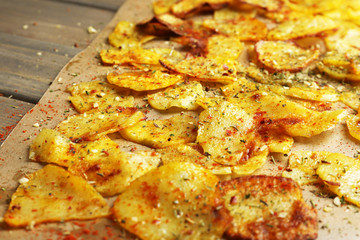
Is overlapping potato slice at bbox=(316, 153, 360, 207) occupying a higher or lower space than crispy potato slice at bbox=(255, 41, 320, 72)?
lower

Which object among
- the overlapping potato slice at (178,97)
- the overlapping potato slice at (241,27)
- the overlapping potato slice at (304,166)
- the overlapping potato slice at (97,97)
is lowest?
the overlapping potato slice at (304,166)

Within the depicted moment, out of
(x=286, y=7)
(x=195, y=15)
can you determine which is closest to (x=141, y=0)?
(x=195, y=15)

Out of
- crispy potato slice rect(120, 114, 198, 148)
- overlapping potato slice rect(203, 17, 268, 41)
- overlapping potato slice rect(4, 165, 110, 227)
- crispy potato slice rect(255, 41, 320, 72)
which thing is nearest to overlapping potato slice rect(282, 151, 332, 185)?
crispy potato slice rect(120, 114, 198, 148)

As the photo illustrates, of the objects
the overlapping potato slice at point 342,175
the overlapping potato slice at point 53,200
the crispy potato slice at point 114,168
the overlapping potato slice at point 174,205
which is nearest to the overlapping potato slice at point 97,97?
the crispy potato slice at point 114,168

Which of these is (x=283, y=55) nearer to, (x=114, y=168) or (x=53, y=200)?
(x=114, y=168)

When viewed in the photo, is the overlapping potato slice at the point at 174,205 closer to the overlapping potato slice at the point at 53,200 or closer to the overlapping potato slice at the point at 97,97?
the overlapping potato slice at the point at 53,200

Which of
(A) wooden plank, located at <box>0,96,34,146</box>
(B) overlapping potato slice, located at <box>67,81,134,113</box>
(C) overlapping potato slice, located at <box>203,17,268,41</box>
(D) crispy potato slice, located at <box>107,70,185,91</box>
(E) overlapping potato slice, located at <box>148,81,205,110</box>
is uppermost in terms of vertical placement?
(C) overlapping potato slice, located at <box>203,17,268,41</box>

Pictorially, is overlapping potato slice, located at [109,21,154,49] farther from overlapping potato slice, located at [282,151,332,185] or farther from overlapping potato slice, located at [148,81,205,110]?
overlapping potato slice, located at [282,151,332,185]
